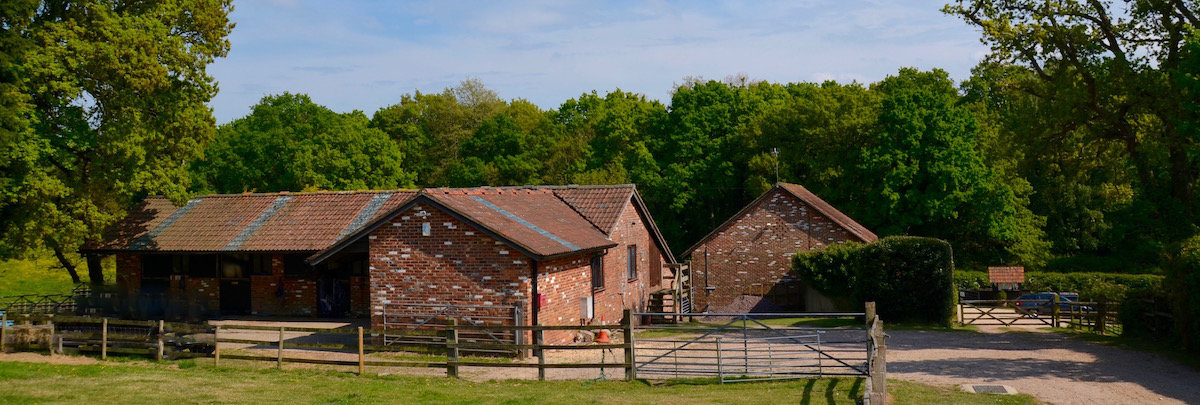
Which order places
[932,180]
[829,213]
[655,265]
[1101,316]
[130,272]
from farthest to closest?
[932,180], [829,213], [655,265], [130,272], [1101,316]

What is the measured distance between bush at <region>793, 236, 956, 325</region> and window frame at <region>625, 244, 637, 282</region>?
696 cm

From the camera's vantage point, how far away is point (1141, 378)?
680 inches

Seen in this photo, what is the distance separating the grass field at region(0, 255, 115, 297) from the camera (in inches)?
1625

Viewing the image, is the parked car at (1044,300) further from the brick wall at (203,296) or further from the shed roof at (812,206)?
the brick wall at (203,296)

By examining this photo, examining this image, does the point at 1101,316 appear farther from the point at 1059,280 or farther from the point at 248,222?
the point at 248,222

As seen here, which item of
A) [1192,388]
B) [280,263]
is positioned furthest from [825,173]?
[1192,388]

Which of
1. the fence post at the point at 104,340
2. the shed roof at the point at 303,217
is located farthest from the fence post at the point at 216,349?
the shed roof at the point at 303,217

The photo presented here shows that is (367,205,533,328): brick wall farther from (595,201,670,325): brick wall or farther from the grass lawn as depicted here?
(595,201,670,325): brick wall

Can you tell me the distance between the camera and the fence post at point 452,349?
694 inches

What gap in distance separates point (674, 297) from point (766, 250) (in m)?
5.40

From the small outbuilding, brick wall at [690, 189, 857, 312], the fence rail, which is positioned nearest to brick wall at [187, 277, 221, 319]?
brick wall at [690, 189, 857, 312]

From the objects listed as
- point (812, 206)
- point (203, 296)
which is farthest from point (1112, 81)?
point (203, 296)

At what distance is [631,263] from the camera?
31.2m

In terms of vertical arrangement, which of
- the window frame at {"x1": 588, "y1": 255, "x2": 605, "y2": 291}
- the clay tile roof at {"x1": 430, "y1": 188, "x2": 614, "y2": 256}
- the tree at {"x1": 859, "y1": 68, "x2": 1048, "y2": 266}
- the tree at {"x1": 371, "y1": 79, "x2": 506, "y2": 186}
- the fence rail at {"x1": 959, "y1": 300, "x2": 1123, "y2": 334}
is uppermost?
the tree at {"x1": 371, "y1": 79, "x2": 506, "y2": 186}
